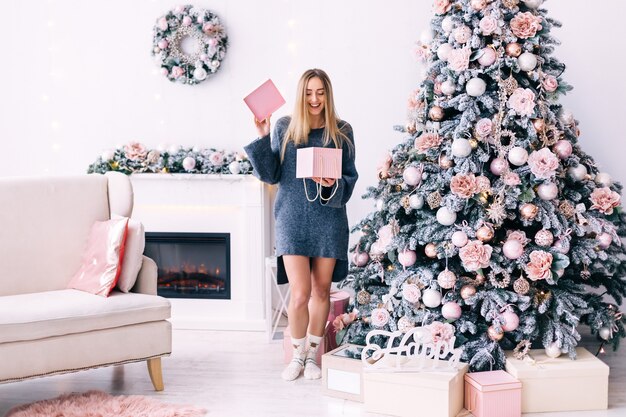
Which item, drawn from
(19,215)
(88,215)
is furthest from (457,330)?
(19,215)

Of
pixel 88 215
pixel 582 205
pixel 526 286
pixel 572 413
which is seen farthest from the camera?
pixel 88 215

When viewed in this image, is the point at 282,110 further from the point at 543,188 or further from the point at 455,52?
the point at 543,188

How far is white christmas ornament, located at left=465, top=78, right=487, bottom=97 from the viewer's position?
10.5ft

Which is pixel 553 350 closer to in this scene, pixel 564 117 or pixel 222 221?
pixel 564 117

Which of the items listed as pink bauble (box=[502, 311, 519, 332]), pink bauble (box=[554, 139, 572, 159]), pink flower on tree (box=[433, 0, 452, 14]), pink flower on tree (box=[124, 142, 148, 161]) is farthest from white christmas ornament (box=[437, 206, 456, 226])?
pink flower on tree (box=[124, 142, 148, 161])

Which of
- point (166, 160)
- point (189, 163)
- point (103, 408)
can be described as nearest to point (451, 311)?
point (103, 408)

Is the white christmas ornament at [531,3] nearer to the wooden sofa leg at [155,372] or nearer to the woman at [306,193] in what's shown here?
the woman at [306,193]

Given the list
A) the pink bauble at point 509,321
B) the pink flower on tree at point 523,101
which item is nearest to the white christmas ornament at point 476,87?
the pink flower on tree at point 523,101

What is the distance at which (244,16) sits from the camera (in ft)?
14.8

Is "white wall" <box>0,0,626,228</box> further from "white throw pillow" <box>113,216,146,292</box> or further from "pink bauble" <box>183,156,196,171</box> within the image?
"white throw pillow" <box>113,216,146,292</box>

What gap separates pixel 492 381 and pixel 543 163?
0.99m

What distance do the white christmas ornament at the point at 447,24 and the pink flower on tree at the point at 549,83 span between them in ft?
1.63

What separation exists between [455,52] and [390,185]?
0.71 m

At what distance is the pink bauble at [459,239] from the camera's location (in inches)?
125
